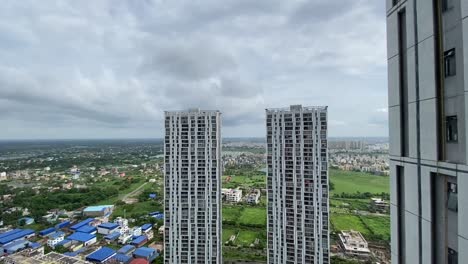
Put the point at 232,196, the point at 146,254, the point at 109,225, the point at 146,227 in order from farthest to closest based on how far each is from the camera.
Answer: the point at 232,196, the point at 146,227, the point at 109,225, the point at 146,254

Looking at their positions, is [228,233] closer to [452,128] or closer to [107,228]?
[107,228]

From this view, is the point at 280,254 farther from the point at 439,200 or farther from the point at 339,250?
the point at 439,200

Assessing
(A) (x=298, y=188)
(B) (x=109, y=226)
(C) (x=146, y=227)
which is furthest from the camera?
(C) (x=146, y=227)

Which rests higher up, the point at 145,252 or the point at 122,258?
the point at 145,252

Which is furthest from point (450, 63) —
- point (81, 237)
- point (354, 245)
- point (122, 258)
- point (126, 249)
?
point (81, 237)

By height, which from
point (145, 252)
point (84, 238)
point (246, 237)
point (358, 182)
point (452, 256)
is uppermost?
point (452, 256)

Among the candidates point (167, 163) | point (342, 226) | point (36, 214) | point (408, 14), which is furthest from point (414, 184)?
point (36, 214)

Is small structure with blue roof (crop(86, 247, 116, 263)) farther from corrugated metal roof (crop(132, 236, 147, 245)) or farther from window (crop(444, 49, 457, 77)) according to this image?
window (crop(444, 49, 457, 77))
